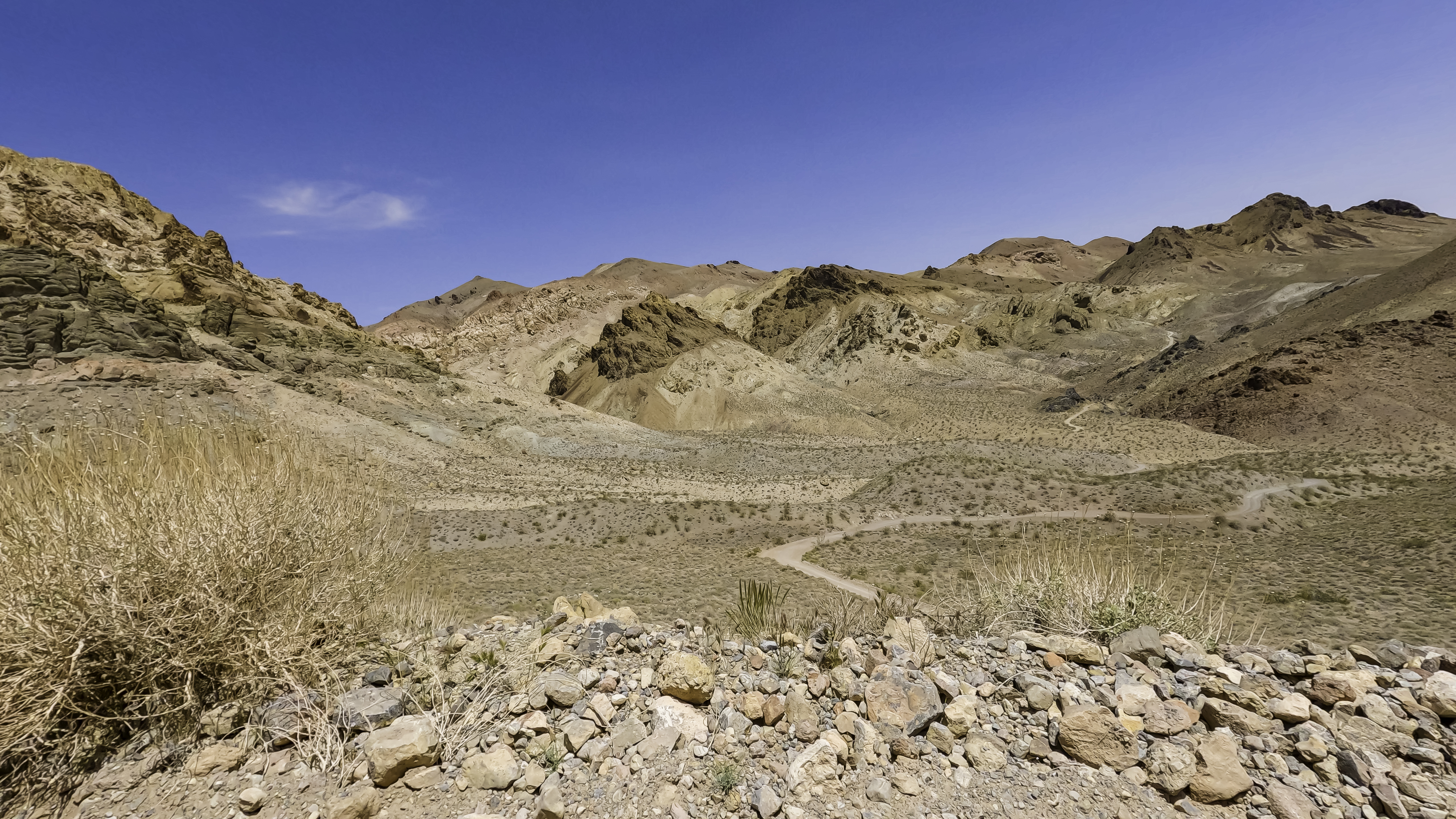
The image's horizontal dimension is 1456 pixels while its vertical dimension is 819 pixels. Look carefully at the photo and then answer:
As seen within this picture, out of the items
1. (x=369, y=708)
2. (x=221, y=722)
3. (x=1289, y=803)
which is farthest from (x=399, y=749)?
(x=1289, y=803)

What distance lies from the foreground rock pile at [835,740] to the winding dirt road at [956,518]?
11.9 metres

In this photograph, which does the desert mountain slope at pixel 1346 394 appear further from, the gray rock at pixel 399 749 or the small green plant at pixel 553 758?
the gray rock at pixel 399 749

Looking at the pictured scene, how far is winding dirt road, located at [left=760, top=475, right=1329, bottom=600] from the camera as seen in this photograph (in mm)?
17469

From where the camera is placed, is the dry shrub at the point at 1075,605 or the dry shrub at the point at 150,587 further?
the dry shrub at the point at 1075,605

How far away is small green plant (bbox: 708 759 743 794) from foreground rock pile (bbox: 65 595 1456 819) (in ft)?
0.04

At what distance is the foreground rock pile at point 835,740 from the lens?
3059 mm

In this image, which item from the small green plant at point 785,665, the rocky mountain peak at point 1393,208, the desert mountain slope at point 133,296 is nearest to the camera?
the small green plant at point 785,665

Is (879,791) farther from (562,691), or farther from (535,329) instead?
(535,329)

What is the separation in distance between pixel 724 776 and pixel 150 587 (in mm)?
3494

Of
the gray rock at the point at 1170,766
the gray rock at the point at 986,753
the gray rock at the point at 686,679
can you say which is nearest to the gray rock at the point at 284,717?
the gray rock at the point at 686,679

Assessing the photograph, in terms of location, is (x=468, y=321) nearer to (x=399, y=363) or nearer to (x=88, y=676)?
(x=399, y=363)

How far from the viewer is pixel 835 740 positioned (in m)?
3.46

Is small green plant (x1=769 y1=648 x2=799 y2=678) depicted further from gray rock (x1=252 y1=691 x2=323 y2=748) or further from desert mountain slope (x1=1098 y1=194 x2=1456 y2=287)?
desert mountain slope (x1=1098 y1=194 x2=1456 y2=287)

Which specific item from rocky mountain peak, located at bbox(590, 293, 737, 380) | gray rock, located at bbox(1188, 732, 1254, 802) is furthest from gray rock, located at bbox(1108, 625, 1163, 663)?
rocky mountain peak, located at bbox(590, 293, 737, 380)
